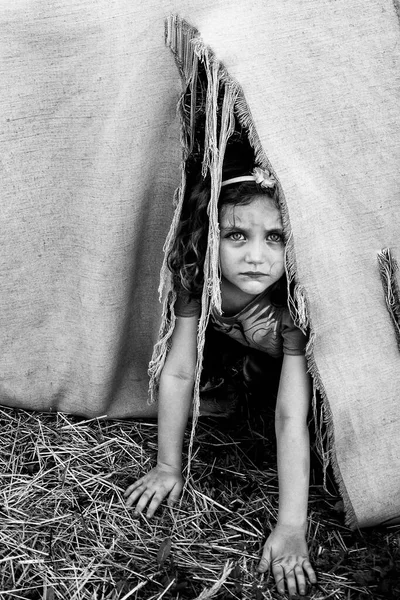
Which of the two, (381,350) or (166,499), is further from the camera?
(166,499)

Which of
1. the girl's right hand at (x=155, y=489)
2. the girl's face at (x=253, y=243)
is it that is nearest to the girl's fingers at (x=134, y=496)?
the girl's right hand at (x=155, y=489)

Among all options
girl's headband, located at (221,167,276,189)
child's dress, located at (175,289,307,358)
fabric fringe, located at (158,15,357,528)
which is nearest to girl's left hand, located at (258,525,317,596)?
fabric fringe, located at (158,15,357,528)

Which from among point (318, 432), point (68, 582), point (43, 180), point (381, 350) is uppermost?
point (43, 180)

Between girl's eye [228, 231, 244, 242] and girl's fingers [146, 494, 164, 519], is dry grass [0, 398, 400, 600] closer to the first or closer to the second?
girl's fingers [146, 494, 164, 519]

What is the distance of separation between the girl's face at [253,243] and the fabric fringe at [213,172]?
2.0 inches

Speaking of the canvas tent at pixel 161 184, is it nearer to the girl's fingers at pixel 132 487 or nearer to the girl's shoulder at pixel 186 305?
the girl's shoulder at pixel 186 305

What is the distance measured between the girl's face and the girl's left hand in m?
0.57

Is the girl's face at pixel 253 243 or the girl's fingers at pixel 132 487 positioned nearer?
the girl's face at pixel 253 243

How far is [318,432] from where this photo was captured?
2.10 metres

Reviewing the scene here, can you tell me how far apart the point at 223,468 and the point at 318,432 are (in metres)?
0.37

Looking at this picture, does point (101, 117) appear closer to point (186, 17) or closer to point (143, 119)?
point (143, 119)

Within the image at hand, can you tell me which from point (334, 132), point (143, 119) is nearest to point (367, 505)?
point (334, 132)

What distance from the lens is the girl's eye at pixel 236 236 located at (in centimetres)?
204

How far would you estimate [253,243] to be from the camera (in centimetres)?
201
